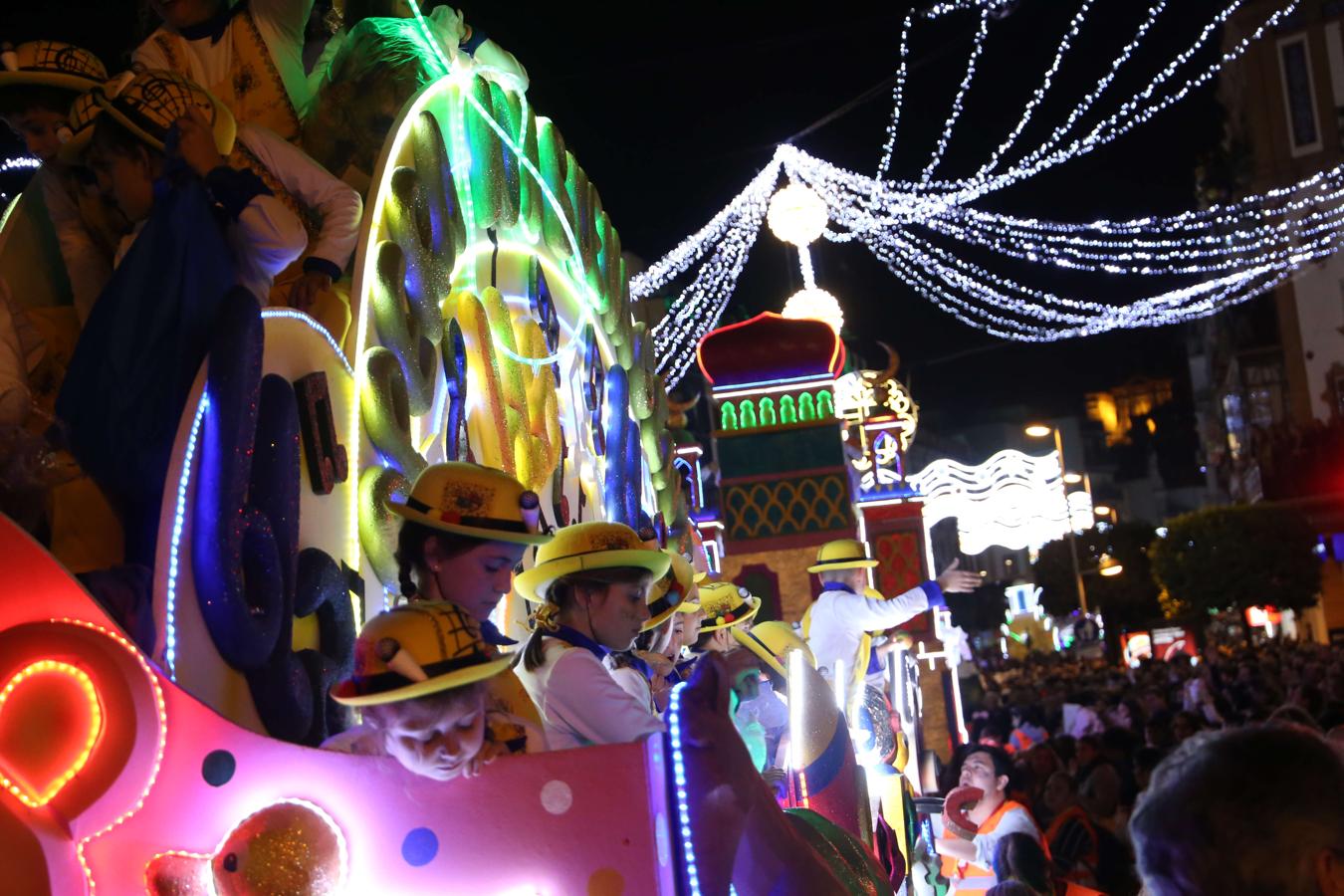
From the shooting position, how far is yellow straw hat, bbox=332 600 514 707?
8.91 ft

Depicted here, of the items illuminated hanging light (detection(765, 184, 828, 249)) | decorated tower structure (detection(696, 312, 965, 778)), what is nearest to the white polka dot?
decorated tower structure (detection(696, 312, 965, 778))

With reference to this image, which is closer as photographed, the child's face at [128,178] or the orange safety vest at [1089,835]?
the child's face at [128,178]

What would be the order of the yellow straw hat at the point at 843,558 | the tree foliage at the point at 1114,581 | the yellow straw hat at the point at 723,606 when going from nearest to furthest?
the yellow straw hat at the point at 723,606
the yellow straw hat at the point at 843,558
the tree foliage at the point at 1114,581

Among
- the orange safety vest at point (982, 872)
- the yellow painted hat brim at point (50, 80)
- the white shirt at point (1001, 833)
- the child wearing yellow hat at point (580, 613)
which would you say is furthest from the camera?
the orange safety vest at point (982, 872)

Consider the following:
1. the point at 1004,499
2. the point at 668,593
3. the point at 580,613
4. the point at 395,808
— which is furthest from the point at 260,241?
the point at 1004,499

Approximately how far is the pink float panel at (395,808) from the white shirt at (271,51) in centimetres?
269

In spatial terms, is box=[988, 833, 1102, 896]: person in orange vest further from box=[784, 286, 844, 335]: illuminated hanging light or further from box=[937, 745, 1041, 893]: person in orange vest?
box=[784, 286, 844, 335]: illuminated hanging light

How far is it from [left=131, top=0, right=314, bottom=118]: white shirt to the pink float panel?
2692 mm

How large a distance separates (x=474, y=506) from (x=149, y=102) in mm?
1377

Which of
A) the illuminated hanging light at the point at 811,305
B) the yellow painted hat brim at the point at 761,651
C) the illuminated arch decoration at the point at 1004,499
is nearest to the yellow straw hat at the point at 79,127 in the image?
the yellow painted hat brim at the point at 761,651

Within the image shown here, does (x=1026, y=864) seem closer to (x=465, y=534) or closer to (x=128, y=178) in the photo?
(x=465, y=534)

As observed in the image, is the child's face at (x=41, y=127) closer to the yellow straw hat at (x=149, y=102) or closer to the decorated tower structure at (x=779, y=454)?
the yellow straw hat at (x=149, y=102)

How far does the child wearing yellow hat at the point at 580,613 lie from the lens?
12.3 ft

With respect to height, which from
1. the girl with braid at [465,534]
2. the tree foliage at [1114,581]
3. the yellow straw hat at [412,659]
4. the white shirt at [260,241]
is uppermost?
the white shirt at [260,241]
